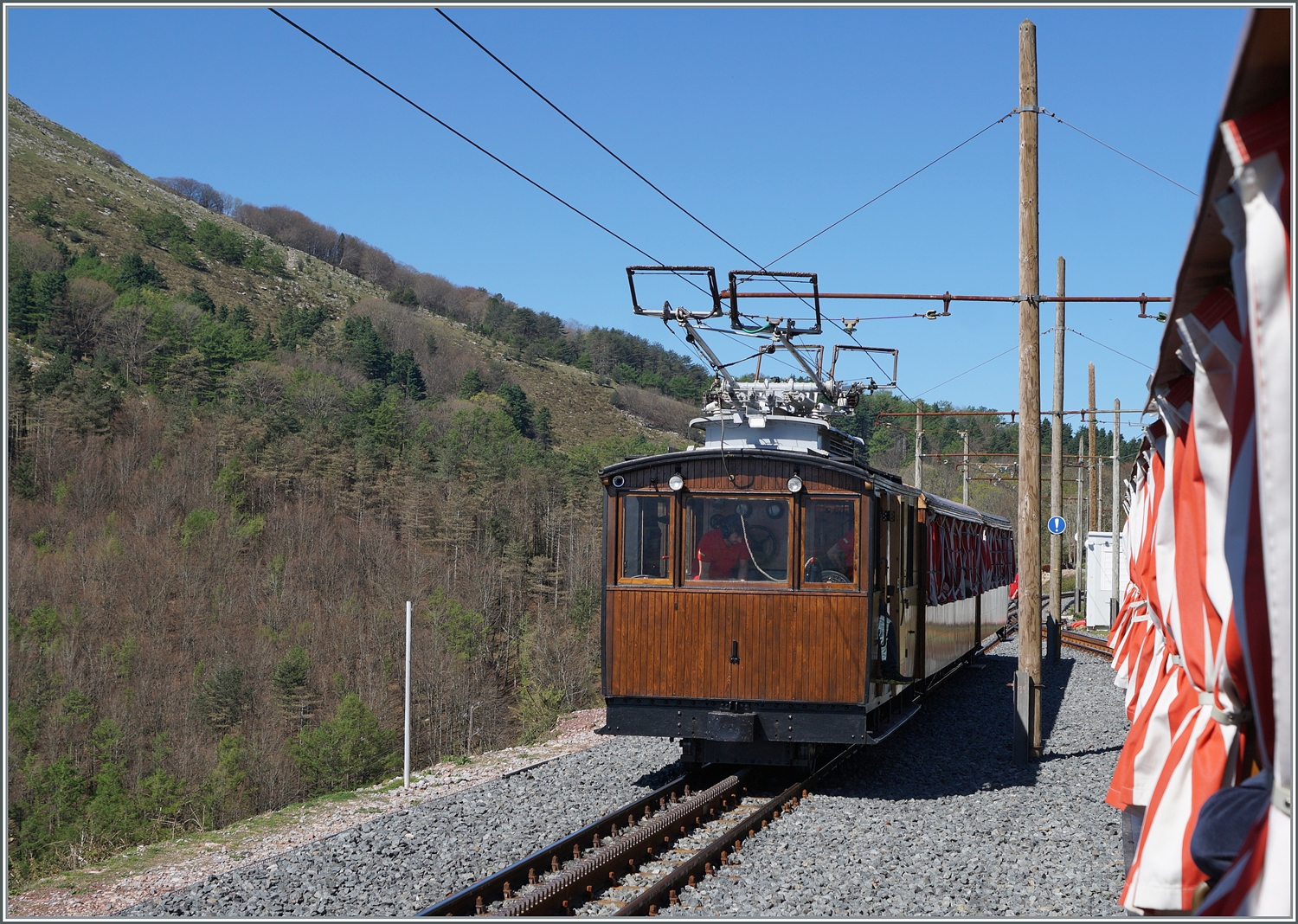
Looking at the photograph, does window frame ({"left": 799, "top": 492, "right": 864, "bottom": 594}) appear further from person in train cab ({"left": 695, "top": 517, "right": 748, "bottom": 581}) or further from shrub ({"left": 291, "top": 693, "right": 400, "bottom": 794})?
shrub ({"left": 291, "top": 693, "right": 400, "bottom": 794})

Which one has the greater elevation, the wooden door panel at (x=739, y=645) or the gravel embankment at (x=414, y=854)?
the wooden door panel at (x=739, y=645)

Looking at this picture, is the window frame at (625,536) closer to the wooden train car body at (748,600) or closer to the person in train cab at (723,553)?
the wooden train car body at (748,600)

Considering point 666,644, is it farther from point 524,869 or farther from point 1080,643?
point 1080,643

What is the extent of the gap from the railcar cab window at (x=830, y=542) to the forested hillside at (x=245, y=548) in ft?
26.2

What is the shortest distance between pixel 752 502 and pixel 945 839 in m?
3.27

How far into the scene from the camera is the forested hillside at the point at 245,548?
40.6m

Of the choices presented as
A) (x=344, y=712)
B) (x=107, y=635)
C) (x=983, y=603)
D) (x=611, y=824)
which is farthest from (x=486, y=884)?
(x=107, y=635)

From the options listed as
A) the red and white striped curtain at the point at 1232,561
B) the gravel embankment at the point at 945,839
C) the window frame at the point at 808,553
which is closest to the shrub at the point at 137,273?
A: the gravel embankment at the point at 945,839

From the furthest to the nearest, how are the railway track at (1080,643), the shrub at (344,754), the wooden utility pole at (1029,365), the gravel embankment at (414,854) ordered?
1. the shrub at (344,754)
2. the railway track at (1080,643)
3. the wooden utility pole at (1029,365)
4. the gravel embankment at (414,854)

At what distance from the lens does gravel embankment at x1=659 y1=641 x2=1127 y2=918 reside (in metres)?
6.71

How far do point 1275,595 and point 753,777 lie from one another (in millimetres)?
9227

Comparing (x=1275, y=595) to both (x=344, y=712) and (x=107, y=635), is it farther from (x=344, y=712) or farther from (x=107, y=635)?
(x=107, y=635)

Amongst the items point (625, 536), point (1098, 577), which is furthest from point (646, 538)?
point (1098, 577)

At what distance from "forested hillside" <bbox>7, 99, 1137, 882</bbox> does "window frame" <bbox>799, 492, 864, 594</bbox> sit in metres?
7.91
